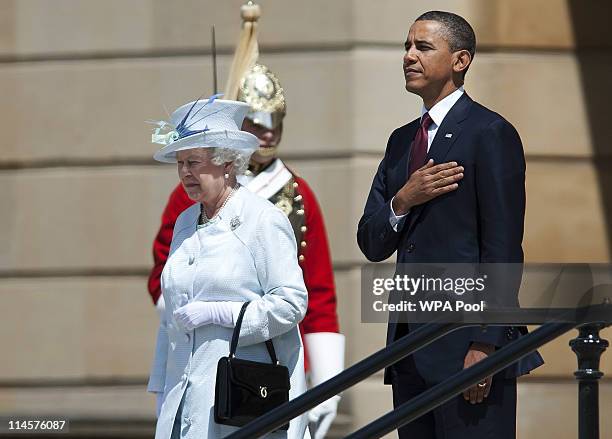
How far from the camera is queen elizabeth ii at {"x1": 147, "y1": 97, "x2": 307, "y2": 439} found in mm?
4785

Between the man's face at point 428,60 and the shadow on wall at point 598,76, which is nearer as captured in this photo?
the man's face at point 428,60

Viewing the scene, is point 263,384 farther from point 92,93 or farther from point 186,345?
point 92,93

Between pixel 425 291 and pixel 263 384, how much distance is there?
0.58 m

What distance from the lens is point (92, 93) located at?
8016 mm

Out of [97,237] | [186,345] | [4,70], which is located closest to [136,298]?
[97,237]

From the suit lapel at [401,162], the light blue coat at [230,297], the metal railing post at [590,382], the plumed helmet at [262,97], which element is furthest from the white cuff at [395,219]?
the plumed helmet at [262,97]

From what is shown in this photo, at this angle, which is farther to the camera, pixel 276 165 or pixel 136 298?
pixel 136 298

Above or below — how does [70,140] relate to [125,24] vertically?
below

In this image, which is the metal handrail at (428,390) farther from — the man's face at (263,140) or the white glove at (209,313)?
the man's face at (263,140)

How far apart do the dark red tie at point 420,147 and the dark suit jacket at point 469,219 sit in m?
0.05

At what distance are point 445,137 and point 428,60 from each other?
0.24m

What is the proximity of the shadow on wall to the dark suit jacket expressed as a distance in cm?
318

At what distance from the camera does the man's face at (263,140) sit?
611cm

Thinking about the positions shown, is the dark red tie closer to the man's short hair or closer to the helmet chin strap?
the man's short hair
